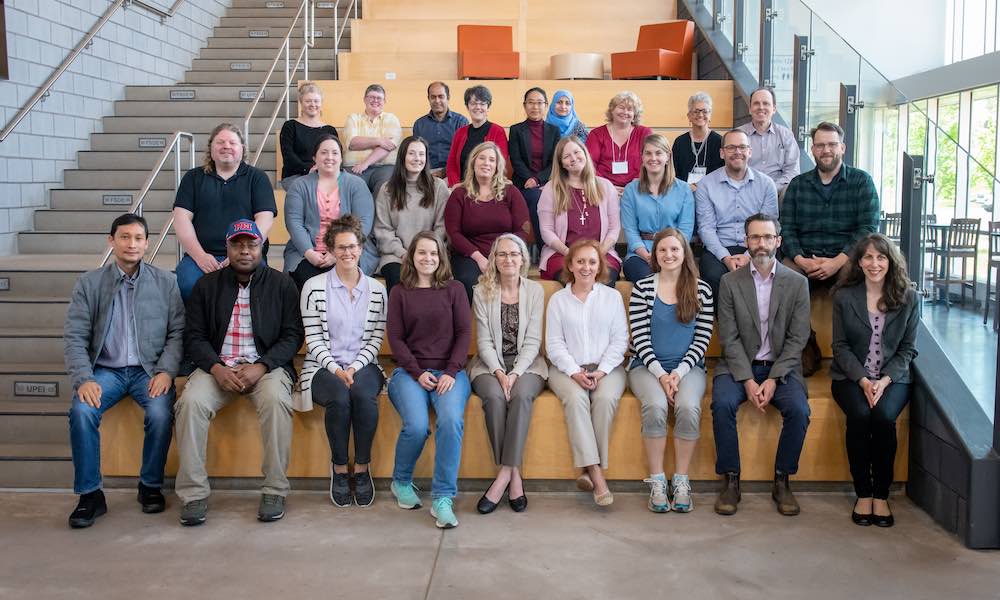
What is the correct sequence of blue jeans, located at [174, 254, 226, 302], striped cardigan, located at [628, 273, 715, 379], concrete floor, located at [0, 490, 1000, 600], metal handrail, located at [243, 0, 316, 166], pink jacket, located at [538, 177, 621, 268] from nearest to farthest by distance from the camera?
Answer: concrete floor, located at [0, 490, 1000, 600] → striped cardigan, located at [628, 273, 715, 379] → blue jeans, located at [174, 254, 226, 302] → pink jacket, located at [538, 177, 621, 268] → metal handrail, located at [243, 0, 316, 166]

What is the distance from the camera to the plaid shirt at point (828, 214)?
4641 mm

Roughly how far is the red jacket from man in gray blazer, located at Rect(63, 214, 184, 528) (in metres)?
2.19

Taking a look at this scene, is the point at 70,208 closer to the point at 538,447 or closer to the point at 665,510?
the point at 538,447

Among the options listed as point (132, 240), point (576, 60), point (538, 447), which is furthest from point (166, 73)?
point (538, 447)

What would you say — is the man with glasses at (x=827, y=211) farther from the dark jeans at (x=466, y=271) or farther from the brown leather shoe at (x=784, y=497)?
the dark jeans at (x=466, y=271)

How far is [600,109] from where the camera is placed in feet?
25.0

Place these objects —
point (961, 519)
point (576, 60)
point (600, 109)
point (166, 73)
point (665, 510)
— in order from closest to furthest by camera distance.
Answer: point (961, 519) < point (665, 510) < point (600, 109) < point (576, 60) < point (166, 73)

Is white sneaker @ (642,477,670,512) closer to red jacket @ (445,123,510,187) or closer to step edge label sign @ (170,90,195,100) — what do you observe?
red jacket @ (445,123,510,187)

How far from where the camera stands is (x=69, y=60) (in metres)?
6.99

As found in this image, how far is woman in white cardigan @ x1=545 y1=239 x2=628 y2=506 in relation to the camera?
13.3 ft

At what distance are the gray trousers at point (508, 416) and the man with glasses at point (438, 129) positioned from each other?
2.40 meters

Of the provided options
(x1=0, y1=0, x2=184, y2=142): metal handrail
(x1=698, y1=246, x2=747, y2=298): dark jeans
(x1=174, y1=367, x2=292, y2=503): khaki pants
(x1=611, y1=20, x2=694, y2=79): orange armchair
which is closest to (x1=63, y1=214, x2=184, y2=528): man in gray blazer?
(x1=174, y1=367, x2=292, y2=503): khaki pants

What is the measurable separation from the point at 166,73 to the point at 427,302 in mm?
6068

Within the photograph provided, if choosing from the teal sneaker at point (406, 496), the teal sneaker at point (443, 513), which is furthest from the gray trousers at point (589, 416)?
the teal sneaker at point (406, 496)
